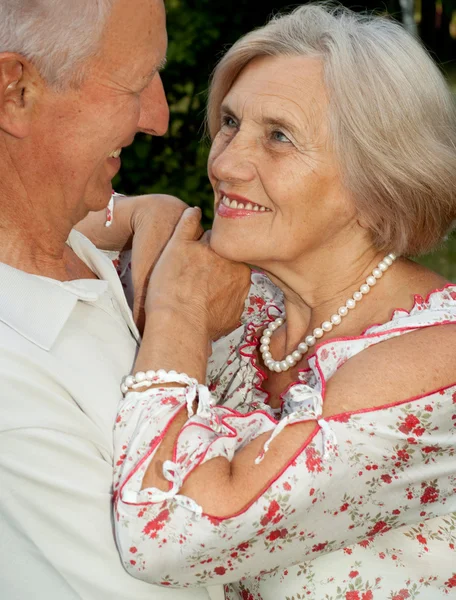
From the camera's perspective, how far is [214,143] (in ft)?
9.68

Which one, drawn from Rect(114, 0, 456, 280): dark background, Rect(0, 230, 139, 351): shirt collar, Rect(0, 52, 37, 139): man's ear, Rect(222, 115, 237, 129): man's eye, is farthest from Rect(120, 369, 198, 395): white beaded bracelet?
Rect(114, 0, 456, 280): dark background

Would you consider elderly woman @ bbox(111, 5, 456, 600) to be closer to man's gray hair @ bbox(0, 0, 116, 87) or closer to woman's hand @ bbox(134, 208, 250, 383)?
woman's hand @ bbox(134, 208, 250, 383)

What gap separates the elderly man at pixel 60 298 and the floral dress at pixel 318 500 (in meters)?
0.09

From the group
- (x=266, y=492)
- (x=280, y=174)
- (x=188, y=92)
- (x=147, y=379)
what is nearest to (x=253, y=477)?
(x=266, y=492)

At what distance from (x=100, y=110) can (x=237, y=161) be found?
554 millimetres

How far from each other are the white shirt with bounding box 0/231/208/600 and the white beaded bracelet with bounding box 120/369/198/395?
1.6 inches

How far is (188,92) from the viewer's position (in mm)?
7164

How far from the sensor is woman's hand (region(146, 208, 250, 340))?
265cm

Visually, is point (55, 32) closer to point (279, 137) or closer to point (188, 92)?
point (279, 137)

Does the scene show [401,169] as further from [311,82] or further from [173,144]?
[173,144]

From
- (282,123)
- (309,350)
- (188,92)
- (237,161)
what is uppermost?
(282,123)

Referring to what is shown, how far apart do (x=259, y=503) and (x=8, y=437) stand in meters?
0.59

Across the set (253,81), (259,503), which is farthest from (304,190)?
(259,503)

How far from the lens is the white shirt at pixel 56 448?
207 cm
